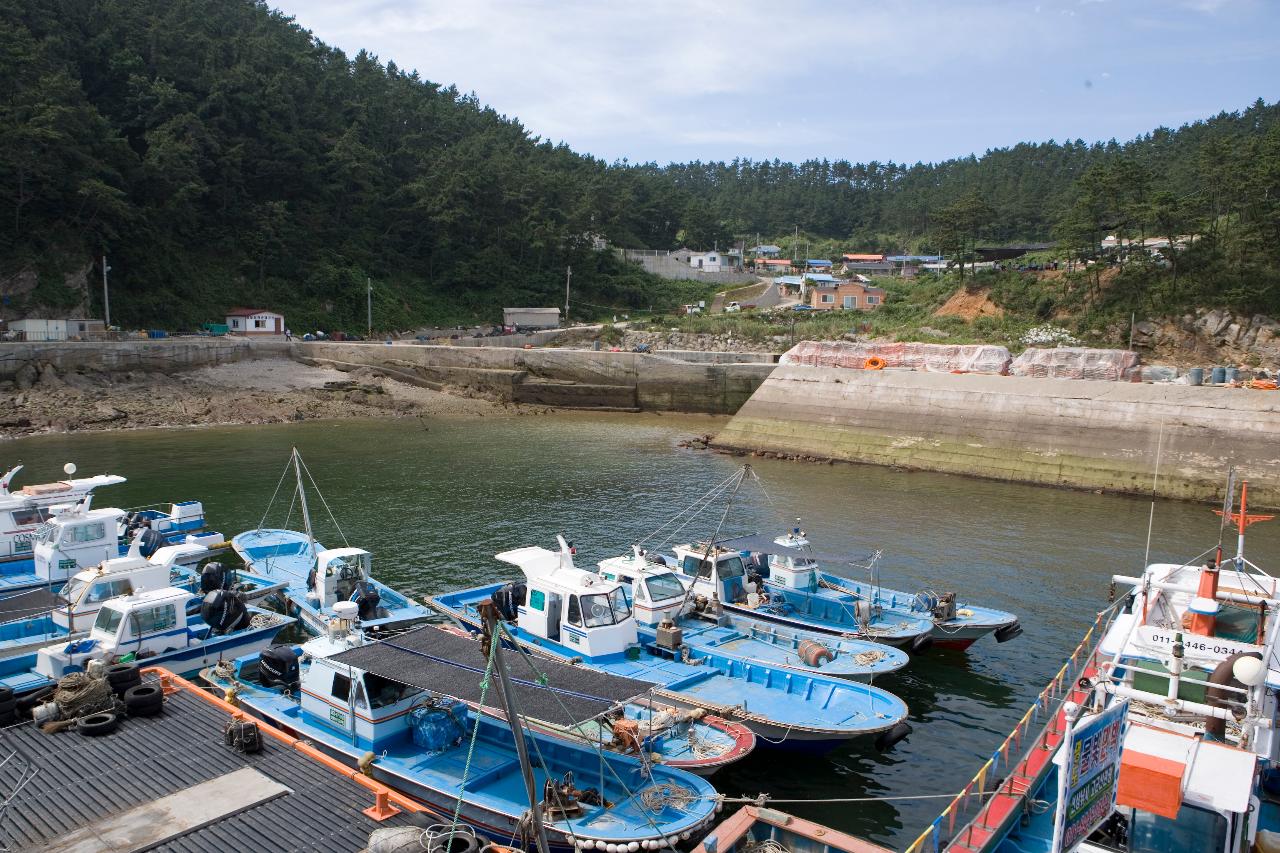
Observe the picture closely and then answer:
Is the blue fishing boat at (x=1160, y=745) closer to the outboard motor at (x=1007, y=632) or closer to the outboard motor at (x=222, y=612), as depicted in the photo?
the outboard motor at (x=1007, y=632)

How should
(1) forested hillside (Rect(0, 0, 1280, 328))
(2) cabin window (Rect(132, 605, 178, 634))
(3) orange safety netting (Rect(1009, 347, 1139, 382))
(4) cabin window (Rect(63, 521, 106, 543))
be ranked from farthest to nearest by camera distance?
(1) forested hillside (Rect(0, 0, 1280, 328)) → (3) orange safety netting (Rect(1009, 347, 1139, 382)) → (4) cabin window (Rect(63, 521, 106, 543)) → (2) cabin window (Rect(132, 605, 178, 634))

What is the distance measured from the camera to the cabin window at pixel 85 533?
821 inches

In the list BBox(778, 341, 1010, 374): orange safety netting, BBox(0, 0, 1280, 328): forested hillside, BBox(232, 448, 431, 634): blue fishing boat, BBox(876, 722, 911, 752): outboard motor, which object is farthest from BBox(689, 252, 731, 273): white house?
BBox(876, 722, 911, 752): outboard motor

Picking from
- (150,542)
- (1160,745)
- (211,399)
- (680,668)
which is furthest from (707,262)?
(1160,745)

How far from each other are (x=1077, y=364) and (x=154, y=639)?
39.2m

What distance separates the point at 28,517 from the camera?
75.4 ft

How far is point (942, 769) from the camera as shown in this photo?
14.9 meters

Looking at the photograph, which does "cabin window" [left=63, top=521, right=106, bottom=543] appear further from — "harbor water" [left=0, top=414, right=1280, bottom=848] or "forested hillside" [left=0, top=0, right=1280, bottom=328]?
"forested hillside" [left=0, top=0, right=1280, bottom=328]

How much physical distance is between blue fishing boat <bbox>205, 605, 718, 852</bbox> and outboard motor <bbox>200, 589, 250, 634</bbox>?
13.4 ft

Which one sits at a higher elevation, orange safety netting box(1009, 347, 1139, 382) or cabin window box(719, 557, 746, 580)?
orange safety netting box(1009, 347, 1139, 382)

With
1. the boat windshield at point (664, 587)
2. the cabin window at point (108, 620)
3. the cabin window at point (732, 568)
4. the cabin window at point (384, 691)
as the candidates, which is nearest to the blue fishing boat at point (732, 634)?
the boat windshield at point (664, 587)

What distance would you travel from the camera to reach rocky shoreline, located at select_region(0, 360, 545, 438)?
47.4 meters

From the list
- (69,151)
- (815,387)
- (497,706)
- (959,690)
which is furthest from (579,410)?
(497,706)

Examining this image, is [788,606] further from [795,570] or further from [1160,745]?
[1160,745]
